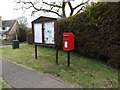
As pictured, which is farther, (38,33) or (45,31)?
(38,33)

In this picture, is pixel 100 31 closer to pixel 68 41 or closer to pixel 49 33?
pixel 68 41

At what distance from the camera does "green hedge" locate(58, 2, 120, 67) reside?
14.7ft

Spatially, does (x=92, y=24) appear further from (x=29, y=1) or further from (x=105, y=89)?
(x=29, y=1)

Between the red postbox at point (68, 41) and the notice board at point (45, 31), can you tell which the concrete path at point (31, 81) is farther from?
the notice board at point (45, 31)

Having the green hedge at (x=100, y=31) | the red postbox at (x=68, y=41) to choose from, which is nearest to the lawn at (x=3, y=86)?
the red postbox at (x=68, y=41)

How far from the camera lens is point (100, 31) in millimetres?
5043

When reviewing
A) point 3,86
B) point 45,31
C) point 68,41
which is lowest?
point 3,86

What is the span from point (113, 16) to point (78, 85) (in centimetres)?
315

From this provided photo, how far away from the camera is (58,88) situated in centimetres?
300

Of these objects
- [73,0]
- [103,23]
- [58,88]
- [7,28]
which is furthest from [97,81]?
[7,28]

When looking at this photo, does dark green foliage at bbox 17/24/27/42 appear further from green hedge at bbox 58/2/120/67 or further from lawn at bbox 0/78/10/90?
lawn at bbox 0/78/10/90

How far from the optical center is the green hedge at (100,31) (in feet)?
14.7

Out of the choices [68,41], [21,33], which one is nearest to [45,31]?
[68,41]

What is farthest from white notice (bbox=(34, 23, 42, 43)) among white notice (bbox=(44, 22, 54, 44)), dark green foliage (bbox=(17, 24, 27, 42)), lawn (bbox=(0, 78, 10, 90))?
dark green foliage (bbox=(17, 24, 27, 42))
